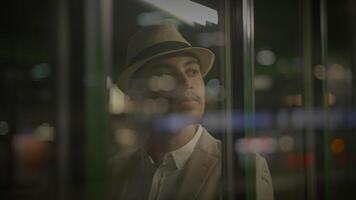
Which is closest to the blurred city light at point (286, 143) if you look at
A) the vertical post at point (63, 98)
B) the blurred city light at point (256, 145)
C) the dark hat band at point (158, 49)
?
the blurred city light at point (256, 145)

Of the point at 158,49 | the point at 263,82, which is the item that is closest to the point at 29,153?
the point at 158,49

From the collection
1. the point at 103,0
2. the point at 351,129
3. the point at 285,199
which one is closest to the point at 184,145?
the point at 103,0

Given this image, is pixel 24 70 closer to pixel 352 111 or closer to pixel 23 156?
pixel 23 156

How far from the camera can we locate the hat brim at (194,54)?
2979 millimetres

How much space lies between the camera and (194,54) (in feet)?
11.2

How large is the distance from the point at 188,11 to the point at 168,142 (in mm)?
818

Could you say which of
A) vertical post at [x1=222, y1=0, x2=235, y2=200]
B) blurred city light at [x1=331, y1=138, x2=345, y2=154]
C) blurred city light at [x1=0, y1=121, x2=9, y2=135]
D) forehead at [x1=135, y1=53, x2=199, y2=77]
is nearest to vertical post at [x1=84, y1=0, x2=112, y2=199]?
forehead at [x1=135, y1=53, x2=199, y2=77]

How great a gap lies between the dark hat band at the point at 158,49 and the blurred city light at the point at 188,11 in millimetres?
157

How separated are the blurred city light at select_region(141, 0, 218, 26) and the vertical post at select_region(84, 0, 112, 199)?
392 mm

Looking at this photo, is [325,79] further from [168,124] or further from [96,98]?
[96,98]

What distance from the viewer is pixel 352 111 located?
193 inches

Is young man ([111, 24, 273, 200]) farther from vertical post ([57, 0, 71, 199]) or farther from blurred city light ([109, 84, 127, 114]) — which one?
vertical post ([57, 0, 71, 199])

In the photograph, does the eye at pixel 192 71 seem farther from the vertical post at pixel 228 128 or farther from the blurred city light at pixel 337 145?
the blurred city light at pixel 337 145

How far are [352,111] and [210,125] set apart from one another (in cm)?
195
